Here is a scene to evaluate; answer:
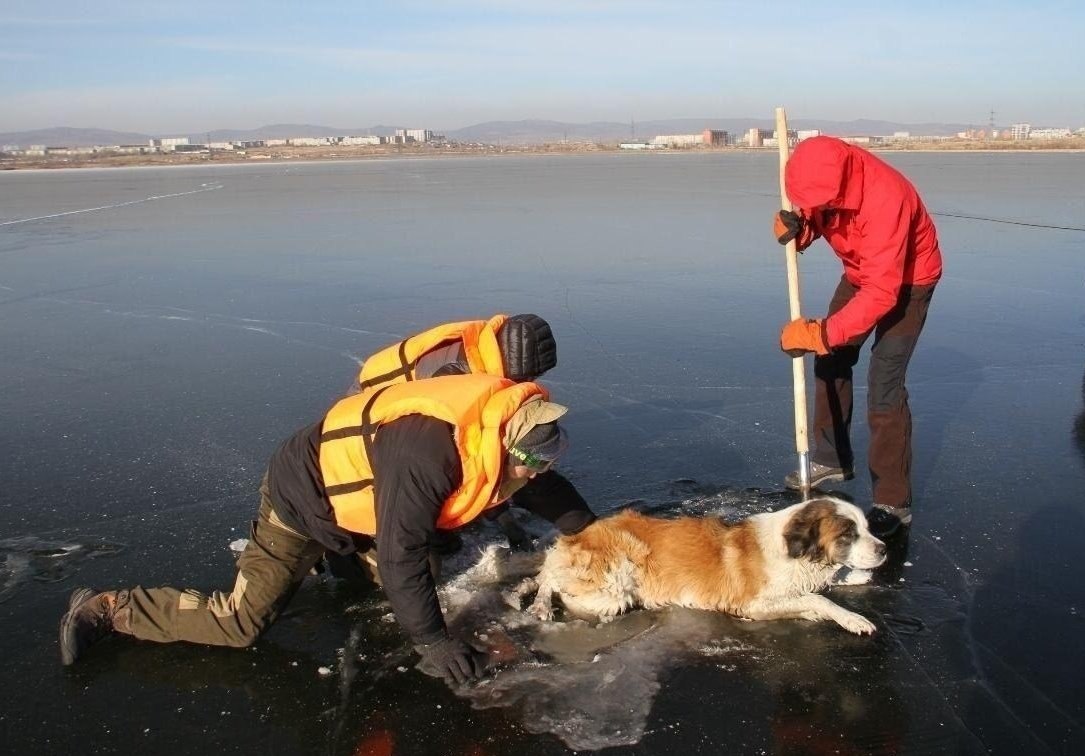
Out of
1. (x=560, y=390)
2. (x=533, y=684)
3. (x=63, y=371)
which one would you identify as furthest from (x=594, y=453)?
(x=63, y=371)

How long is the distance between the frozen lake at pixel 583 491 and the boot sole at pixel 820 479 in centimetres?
10

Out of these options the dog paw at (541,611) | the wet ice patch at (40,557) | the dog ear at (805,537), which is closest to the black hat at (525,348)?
the dog paw at (541,611)

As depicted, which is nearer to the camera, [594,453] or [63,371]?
[594,453]

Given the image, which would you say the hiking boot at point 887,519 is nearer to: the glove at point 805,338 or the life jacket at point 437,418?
the glove at point 805,338

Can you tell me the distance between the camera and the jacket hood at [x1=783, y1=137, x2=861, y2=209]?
4.22 metres

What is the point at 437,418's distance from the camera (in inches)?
120

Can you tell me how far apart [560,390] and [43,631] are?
152 inches

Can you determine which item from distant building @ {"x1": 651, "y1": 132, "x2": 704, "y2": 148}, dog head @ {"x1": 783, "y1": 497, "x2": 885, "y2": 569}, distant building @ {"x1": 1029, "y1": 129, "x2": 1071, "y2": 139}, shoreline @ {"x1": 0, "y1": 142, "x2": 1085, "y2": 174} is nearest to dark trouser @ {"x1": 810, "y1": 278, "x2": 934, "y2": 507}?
dog head @ {"x1": 783, "y1": 497, "x2": 885, "y2": 569}

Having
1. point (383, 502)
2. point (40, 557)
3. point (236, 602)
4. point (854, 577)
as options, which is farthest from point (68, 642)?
point (854, 577)

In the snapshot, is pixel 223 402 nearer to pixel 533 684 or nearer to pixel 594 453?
pixel 594 453

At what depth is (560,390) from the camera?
21.5ft

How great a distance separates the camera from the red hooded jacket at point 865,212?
4.23 meters

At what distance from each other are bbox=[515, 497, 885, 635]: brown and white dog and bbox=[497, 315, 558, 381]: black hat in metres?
0.87

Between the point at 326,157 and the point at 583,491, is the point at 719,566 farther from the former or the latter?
the point at 326,157
